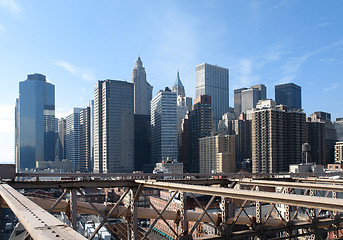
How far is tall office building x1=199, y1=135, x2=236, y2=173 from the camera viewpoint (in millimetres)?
138875

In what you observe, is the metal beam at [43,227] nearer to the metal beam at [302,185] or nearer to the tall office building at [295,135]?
the metal beam at [302,185]

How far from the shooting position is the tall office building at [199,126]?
170875mm

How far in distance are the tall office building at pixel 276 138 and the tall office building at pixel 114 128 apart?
69.9 meters

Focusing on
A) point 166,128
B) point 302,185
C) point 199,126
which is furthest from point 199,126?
point 302,185

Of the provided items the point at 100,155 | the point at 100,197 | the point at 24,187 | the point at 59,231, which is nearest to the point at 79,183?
the point at 24,187

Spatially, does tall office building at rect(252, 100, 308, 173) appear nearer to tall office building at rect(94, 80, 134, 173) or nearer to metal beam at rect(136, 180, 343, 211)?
tall office building at rect(94, 80, 134, 173)

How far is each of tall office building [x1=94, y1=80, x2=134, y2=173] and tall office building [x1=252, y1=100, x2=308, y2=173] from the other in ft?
229

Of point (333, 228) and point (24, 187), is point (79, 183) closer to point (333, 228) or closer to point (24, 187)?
point (24, 187)

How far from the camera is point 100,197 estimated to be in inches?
3917

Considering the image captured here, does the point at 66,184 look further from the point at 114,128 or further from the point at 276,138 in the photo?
the point at 114,128

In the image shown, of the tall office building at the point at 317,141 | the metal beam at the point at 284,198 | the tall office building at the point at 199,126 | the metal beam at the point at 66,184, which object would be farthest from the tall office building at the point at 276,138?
the metal beam at the point at 284,198

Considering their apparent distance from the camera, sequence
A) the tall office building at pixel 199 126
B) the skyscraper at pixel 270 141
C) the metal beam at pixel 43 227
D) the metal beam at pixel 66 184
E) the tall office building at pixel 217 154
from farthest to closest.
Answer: the tall office building at pixel 199 126 → the tall office building at pixel 217 154 → the skyscraper at pixel 270 141 → the metal beam at pixel 66 184 → the metal beam at pixel 43 227

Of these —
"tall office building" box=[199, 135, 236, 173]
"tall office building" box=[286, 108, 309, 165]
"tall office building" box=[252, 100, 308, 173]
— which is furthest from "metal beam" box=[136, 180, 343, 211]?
"tall office building" box=[199, 135, 236, 173]

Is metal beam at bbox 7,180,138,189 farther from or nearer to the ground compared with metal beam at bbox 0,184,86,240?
nearer to the ground
